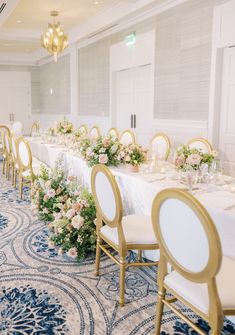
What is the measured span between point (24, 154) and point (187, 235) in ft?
13.0

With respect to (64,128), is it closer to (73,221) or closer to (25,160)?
(25,160)

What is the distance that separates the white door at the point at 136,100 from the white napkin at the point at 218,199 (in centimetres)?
446

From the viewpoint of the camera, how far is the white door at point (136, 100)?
713cm

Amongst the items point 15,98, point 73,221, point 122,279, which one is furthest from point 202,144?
point 15,98

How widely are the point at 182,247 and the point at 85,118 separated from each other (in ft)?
27.2

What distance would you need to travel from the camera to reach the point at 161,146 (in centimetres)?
505

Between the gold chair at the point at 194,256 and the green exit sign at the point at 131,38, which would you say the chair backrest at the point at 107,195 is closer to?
the gold chair at the point at 194,256

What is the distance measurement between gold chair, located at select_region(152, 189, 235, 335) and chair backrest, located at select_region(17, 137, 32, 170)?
11.6 feet

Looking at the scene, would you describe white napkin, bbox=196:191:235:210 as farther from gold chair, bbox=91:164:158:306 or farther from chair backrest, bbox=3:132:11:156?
chair backrest, bbox=3:132:11:156

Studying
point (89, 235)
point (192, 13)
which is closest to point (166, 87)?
point (192, 13)

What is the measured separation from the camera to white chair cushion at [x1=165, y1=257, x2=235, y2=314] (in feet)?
5.49

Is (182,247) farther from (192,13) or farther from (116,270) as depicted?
(192,13)

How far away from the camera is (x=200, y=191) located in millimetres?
2742

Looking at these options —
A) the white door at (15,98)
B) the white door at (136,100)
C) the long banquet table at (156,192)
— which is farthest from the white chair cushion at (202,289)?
the white door at (15,98)
